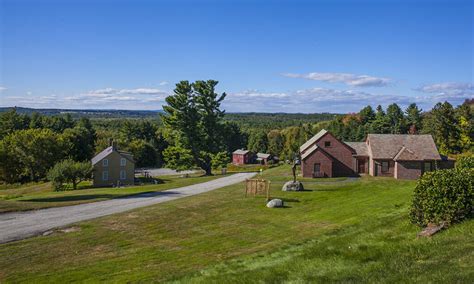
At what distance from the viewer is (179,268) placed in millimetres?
15664

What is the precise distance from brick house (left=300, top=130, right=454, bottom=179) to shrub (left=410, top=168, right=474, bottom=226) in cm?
3078

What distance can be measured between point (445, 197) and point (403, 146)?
3442 centimetres

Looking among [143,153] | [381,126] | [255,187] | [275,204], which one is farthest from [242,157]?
[275,204]

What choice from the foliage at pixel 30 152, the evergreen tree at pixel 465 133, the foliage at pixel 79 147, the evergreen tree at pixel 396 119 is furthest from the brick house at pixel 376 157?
the foliage at pixel 79 147

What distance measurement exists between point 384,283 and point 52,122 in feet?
372

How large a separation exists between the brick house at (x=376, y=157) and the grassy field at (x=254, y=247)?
1754 centimetres

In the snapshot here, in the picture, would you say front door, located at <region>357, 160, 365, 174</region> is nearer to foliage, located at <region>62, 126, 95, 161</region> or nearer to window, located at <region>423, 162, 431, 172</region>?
window, located at <region>423, 162, 431, 172</region>

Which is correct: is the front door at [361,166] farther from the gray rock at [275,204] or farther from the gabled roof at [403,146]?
the gray rock at [275,204]

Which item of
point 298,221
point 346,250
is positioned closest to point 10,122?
point 298,221

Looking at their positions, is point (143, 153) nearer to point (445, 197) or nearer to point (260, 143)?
point (260, 143)

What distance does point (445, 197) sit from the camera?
14.3m

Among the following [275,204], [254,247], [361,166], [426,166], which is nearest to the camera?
[254,247]

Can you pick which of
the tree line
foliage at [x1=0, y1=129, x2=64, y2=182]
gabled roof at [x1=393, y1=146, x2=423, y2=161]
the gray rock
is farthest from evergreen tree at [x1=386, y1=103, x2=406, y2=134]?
the gray rock

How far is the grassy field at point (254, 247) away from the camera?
A: 1173 centimetres
